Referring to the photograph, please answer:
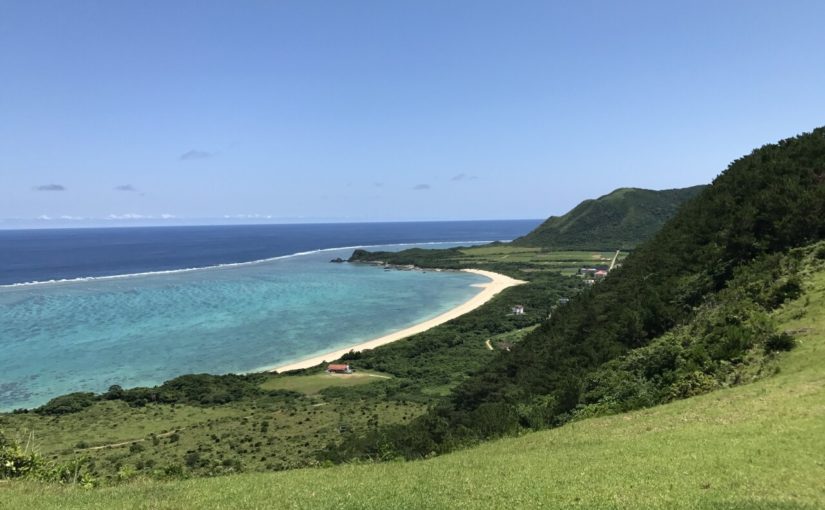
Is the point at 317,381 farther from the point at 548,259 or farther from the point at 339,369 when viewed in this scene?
the point at 548,259

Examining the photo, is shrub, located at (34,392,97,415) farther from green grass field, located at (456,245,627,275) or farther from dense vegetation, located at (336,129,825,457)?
green grass field, located at (456,245,627,275)

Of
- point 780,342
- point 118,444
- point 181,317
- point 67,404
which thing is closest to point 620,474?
point 780,342

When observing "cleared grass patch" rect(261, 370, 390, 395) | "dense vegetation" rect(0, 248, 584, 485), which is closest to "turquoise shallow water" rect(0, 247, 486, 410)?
"dense vegetation" rect(0, 248, 584, 485)

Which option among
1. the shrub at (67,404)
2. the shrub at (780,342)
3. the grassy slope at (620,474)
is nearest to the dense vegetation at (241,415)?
the shrub at (67,404)

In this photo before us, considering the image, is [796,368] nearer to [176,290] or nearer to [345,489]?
Result: [345,489]

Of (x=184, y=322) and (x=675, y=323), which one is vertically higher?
(x=675, y=323)
